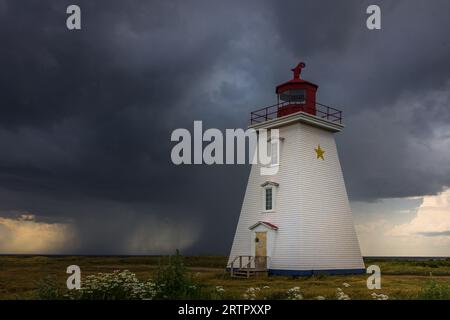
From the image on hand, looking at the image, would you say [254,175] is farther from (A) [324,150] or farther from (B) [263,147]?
(A) [324,150]

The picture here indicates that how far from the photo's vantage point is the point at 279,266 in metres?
28.8

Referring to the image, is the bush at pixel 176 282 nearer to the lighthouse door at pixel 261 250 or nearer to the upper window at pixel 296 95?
the lighthouse door at pixel 261 250

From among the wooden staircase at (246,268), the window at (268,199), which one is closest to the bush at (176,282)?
the wooden staircase at (246,268)

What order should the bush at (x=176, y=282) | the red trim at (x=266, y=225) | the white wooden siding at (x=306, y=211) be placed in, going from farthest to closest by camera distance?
the red trim at (x=266, y=225)
the white wooden siding at (x=306, y=211)
the bush at (x=176, y=282)

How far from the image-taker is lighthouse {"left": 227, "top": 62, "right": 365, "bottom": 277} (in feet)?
94.1

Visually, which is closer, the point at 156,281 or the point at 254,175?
the point at 156,281

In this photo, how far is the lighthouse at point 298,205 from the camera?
2869 cm

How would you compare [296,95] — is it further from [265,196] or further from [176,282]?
[176,282]

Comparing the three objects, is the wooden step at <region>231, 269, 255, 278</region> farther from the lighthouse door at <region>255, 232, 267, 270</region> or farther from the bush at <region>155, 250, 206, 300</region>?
the bush at <region>155, 250, 206, 300</region>

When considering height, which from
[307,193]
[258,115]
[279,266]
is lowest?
[279,266]

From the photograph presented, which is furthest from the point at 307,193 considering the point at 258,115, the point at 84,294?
the point at 84,294
